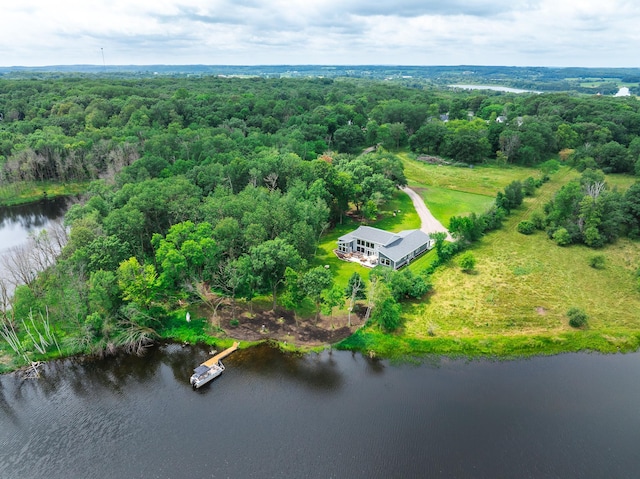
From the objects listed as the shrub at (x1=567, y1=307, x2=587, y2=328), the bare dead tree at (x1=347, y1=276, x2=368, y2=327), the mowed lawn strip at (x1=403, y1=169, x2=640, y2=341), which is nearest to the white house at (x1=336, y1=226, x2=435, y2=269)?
the mowed lawn strip at (x1=403, y1=169, x2=640, y2=341)

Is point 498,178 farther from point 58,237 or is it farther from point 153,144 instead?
point 58,237

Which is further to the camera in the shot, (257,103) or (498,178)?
(257,103)

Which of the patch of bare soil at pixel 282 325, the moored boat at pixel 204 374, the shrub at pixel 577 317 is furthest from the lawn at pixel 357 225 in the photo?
the shrub at pixel 577 317

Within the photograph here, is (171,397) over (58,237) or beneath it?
beneath

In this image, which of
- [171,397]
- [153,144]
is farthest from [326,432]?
[153,144]

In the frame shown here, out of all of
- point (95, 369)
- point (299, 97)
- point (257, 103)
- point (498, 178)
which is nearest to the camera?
point (95, 369)

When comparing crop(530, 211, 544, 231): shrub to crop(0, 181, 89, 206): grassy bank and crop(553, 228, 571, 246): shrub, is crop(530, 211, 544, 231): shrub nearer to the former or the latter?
crop(553, 228, 571, 246): shrub
